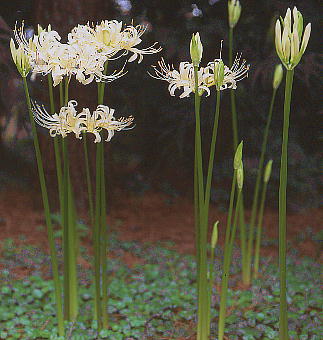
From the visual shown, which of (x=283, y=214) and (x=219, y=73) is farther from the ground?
(x=219, y=73)

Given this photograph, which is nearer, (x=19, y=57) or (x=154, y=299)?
(x=19, y=57)

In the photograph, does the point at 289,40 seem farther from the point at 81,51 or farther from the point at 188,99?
the point at 188,99

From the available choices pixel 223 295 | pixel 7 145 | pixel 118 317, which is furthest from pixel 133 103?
pixel 223 295

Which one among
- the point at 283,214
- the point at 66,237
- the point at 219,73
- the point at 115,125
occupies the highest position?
the point at 219,73

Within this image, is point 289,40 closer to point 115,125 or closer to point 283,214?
point 283,214

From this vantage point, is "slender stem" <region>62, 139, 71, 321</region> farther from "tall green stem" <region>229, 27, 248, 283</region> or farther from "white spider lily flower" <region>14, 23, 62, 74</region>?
"tall green stem" <region>229, 27, 248, 283</region>

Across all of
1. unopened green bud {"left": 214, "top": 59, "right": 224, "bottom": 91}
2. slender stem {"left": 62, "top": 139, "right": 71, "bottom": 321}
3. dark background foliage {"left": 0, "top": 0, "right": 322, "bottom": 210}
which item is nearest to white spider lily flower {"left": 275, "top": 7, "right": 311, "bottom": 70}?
unopened green bud {"left": 214, "top": 59, "right": 224, "bottom": 91}

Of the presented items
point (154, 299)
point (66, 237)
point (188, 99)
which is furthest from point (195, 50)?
point (188, 99)

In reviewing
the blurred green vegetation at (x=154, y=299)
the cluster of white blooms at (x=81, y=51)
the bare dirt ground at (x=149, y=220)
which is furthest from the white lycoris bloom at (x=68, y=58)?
the bare dirt ground at (x=149, y=220)

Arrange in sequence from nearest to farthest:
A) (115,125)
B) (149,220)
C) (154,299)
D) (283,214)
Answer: (283,214), (115,125), (154,299), (149,220)

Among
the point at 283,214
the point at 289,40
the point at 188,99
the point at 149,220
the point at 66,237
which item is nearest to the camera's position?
the point at 289,40
